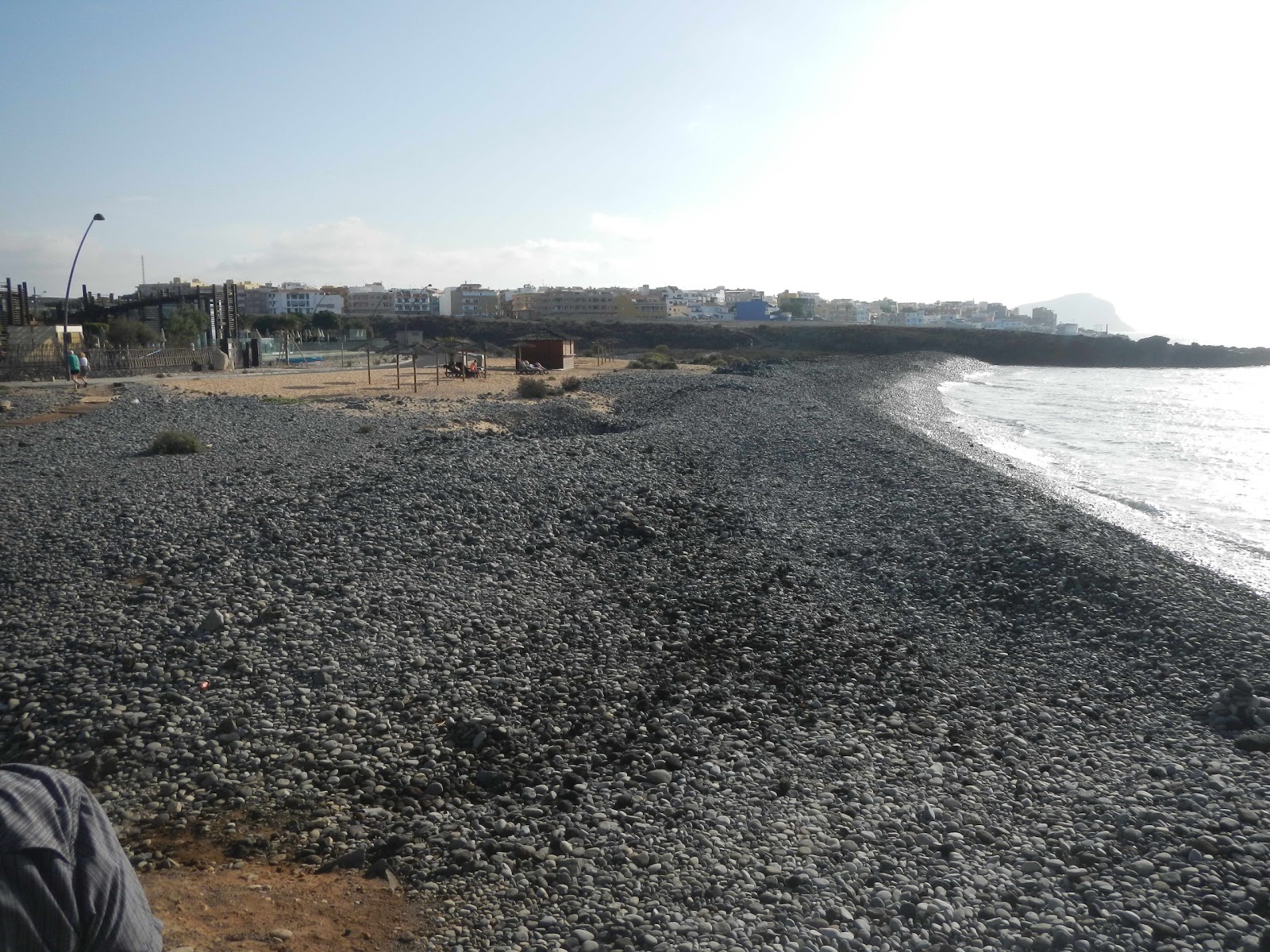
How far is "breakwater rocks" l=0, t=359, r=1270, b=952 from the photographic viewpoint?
16.4 feet

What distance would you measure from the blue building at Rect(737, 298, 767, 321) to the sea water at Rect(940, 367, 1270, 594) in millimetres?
85525

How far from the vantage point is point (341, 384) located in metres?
36.5

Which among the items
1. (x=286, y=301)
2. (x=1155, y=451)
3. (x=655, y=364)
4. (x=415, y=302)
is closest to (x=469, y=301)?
(x=415, y=302)

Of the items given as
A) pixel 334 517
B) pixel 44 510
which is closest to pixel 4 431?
pixel 44 510

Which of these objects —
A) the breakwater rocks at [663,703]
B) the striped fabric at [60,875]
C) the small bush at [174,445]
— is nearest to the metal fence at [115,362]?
the small bush at [174,445]

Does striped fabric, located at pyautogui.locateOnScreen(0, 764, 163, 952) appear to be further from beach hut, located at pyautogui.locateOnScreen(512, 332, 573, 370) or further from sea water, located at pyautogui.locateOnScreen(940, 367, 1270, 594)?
Answer: beach hut, located at pyautogui.locateOnScreen(512, 332, 573, 370)

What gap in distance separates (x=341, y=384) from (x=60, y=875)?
36.2 metres

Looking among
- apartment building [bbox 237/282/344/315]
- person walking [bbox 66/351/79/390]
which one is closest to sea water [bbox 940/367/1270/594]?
person walking [bbox 66/351/79/390]

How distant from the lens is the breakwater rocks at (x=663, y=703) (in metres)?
5.01

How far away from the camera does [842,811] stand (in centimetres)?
581

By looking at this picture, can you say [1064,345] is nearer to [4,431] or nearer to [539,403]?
[539,403]

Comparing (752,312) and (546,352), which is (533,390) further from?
(752,312)

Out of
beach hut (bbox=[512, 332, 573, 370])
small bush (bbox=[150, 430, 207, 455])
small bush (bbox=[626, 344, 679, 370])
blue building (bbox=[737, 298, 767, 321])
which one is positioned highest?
blue building (bbox=[737, 298, 767, 321])

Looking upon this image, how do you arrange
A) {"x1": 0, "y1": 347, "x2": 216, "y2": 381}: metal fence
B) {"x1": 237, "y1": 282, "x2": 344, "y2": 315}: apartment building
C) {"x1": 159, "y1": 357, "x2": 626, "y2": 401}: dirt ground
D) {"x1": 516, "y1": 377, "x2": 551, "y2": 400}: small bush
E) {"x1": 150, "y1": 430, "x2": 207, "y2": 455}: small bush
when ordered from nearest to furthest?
{"x1": 150, "y1": 430, "x2": 207, "y2": 455}: small bush → {"x1": 159, "y1": 357, "x2": 626, "y2": 401}: dirt ground → {"x1": 516, "y1": 377, "x2": 551, "y2": 400}: small bush → {"x1": 0, "y1": 347, "x2": 216, "y2": 381}: metal fence → {"x1": 237, "y1": 282, "x2": 344, "y2": 315}: apartment building
